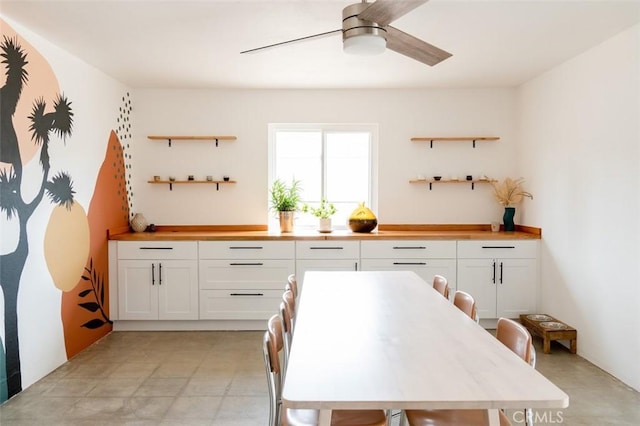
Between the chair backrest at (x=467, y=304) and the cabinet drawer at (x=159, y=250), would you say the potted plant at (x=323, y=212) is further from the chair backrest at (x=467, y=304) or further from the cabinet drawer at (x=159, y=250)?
the chair backrest at (x=467, y=304)

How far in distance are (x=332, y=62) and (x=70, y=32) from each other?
2.01m

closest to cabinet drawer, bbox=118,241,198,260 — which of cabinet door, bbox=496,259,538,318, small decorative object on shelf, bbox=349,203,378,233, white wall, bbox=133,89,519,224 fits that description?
white wall, bbox=133,89,519,224

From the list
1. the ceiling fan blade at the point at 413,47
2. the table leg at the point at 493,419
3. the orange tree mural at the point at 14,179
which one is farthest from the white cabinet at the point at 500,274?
the orange tree mural at the point at 14,179

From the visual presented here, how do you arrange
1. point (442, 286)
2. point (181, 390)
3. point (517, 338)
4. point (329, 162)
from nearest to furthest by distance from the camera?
point (517, 338) → point (442, 286) → point (181, 390) → point (329, 162)

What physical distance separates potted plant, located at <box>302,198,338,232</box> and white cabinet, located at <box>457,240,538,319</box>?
4.39 feet

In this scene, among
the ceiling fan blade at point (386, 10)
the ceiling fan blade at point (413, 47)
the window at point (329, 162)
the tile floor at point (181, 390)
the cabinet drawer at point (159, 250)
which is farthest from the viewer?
the window at point (329, 162)

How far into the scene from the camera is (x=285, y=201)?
14.9ft

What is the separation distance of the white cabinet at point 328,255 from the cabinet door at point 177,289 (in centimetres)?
105

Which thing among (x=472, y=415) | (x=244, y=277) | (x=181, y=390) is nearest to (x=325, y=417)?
(x=472, y=415)

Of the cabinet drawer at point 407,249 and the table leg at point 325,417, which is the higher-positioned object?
the cabinet drawer at point 407,249

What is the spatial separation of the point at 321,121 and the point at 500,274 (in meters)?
2.46

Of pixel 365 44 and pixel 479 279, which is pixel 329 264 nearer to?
pixel 479 279

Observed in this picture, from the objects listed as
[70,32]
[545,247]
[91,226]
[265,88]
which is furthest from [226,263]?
[545,247]

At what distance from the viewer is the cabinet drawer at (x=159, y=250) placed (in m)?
4.14
